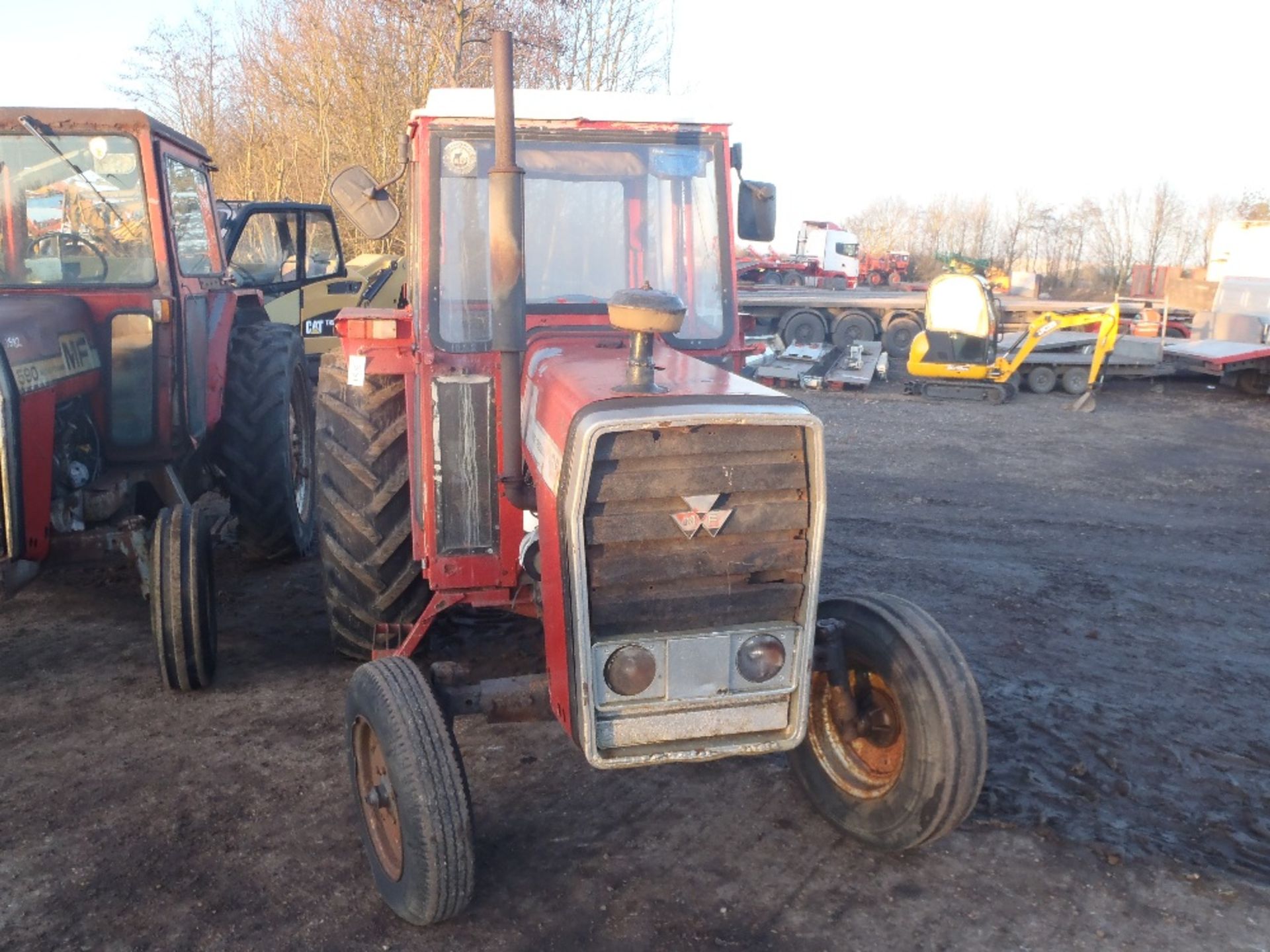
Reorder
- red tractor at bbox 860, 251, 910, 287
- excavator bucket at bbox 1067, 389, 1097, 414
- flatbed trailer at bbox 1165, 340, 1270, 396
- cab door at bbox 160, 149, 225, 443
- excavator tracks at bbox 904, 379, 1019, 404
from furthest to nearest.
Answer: red tractor at bbox 860, 251, 910, 287 → flatbed trailer at bbox 1165, 340, 1270, 396 → excavator tracks at bbox 904, 379, 1019, 404 → excavator bucket at bbox 1067, 389, 1097, 414 → cab door at bbox 160, 149, 225, 443

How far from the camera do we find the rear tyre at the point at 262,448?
588 centimetres

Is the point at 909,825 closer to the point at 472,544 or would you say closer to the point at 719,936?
the point at 719,936

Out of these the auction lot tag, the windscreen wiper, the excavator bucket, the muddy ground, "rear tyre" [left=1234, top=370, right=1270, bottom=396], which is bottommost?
the muddy ground

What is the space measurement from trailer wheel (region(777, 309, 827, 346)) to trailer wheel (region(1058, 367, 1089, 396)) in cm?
527

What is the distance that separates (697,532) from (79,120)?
4.08 meters

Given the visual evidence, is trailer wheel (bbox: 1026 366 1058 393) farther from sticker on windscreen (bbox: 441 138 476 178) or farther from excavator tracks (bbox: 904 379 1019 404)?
sticker on windscreen (bbox: 441 138 476 178)

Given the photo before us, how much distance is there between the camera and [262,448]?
5871mm

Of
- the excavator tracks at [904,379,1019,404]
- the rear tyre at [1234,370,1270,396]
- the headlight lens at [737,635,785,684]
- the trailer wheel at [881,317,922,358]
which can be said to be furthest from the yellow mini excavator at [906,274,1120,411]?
the headlight lens at [737,635,785,684]

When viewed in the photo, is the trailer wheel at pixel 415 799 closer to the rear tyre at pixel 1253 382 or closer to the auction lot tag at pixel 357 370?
the auction lot tag at pixel 357 370

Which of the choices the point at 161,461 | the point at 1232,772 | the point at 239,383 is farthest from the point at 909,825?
the point at 239,383

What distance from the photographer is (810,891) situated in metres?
3.14

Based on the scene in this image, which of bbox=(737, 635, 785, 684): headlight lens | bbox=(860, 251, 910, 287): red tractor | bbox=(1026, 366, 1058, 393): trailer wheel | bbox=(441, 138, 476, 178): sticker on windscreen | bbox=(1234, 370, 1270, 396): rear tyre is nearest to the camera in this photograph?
bbox=(737, 635, 785, 684): headlight lens

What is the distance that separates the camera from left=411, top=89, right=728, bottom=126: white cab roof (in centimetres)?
370

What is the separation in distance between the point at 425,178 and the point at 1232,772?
3.59m
